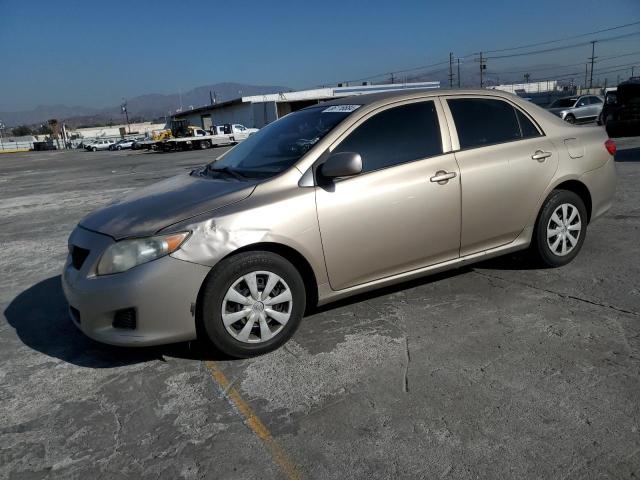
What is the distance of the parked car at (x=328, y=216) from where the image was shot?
3.00m

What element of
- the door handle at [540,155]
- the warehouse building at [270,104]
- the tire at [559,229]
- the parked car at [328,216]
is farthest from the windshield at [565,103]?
the warehouse building at [270,104]

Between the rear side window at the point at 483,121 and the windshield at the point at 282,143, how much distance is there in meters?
0.90

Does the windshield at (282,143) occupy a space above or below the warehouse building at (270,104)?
below

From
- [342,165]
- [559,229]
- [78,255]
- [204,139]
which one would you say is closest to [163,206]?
[78,255]

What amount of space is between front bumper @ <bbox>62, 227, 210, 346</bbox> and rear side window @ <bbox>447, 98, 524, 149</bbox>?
2352 millimetres

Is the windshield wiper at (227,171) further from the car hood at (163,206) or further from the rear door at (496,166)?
the rear door at (496,166)

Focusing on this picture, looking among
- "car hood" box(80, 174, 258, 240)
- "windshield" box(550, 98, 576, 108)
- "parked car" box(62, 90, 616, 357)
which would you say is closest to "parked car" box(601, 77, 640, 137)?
"windshield" box(550, 98, 576, 108)

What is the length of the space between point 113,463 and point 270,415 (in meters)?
0.78

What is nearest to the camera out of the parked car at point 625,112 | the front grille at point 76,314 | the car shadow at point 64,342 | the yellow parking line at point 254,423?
the yellow parking line at point 254,423

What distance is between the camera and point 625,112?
624 inches

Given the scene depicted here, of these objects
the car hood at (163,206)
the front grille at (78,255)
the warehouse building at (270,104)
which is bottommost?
the front grille at (78,255)

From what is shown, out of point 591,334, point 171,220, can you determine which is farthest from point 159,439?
point 591,334

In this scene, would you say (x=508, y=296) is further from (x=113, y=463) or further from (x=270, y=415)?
(x=113, y=463)

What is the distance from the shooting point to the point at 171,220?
307 centimetres
